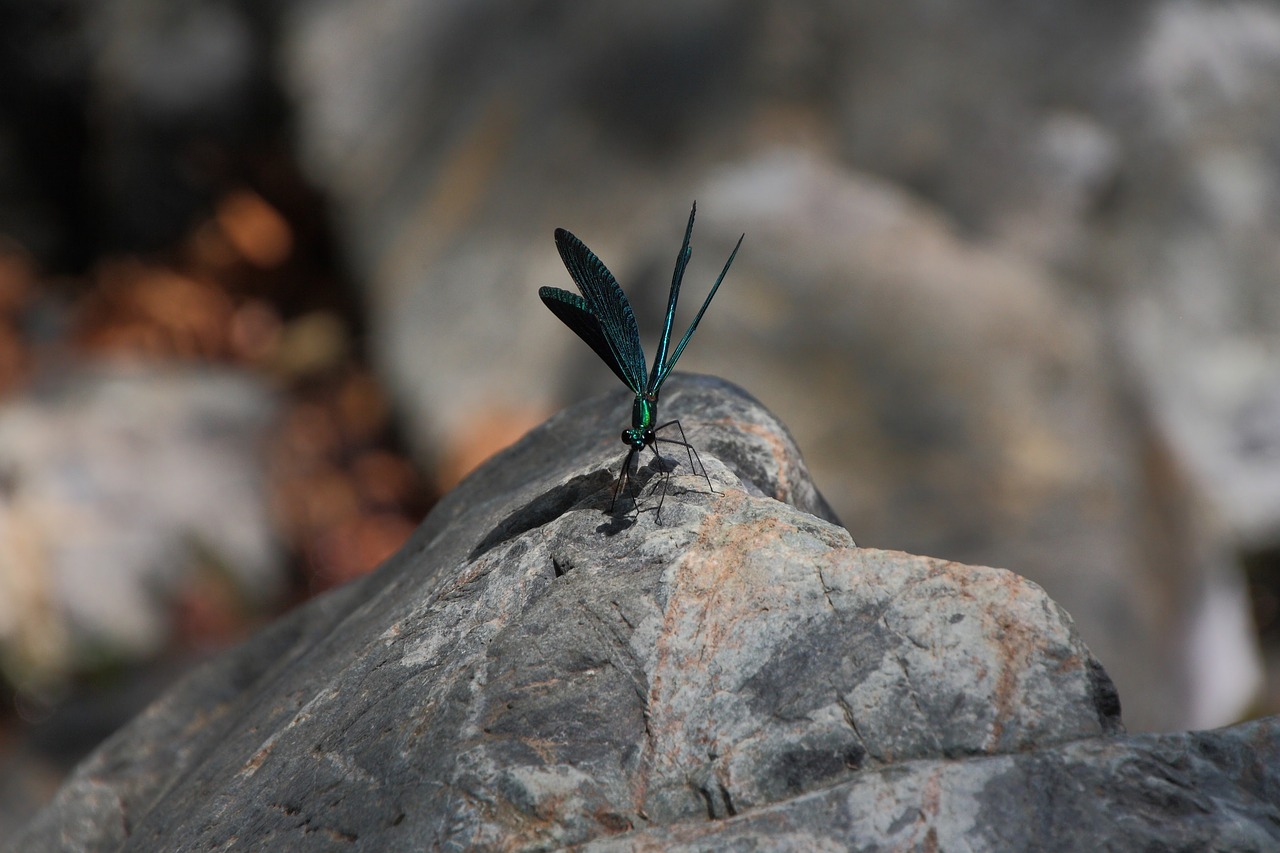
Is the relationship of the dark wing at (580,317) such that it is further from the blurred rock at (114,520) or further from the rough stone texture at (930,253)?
the blurred rock at (114,520)

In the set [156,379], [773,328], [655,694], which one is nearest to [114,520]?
[156,379]

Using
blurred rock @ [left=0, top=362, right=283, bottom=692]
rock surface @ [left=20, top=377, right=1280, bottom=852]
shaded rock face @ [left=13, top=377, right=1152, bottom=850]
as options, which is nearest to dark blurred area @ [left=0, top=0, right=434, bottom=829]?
blurred rock @ [left=0, top=362, right=283, bottom=692]

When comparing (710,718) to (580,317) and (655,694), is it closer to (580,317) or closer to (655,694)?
(655,694)

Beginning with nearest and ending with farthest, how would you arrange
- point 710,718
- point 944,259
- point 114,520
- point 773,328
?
point 710,718 < point 773,328 < point 944,259 < point 114,520

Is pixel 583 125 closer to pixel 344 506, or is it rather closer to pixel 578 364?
pixel 578 364

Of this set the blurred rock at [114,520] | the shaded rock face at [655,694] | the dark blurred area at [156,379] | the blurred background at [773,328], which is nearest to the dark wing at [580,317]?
the shaded rock face at [655,694]

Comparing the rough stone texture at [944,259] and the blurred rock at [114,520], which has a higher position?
the rough stone texture at [944,259]

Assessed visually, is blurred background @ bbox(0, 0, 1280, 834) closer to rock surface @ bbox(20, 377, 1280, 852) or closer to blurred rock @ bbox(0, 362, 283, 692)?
blurred rock @ bbox(0, 362, 283, 692)
